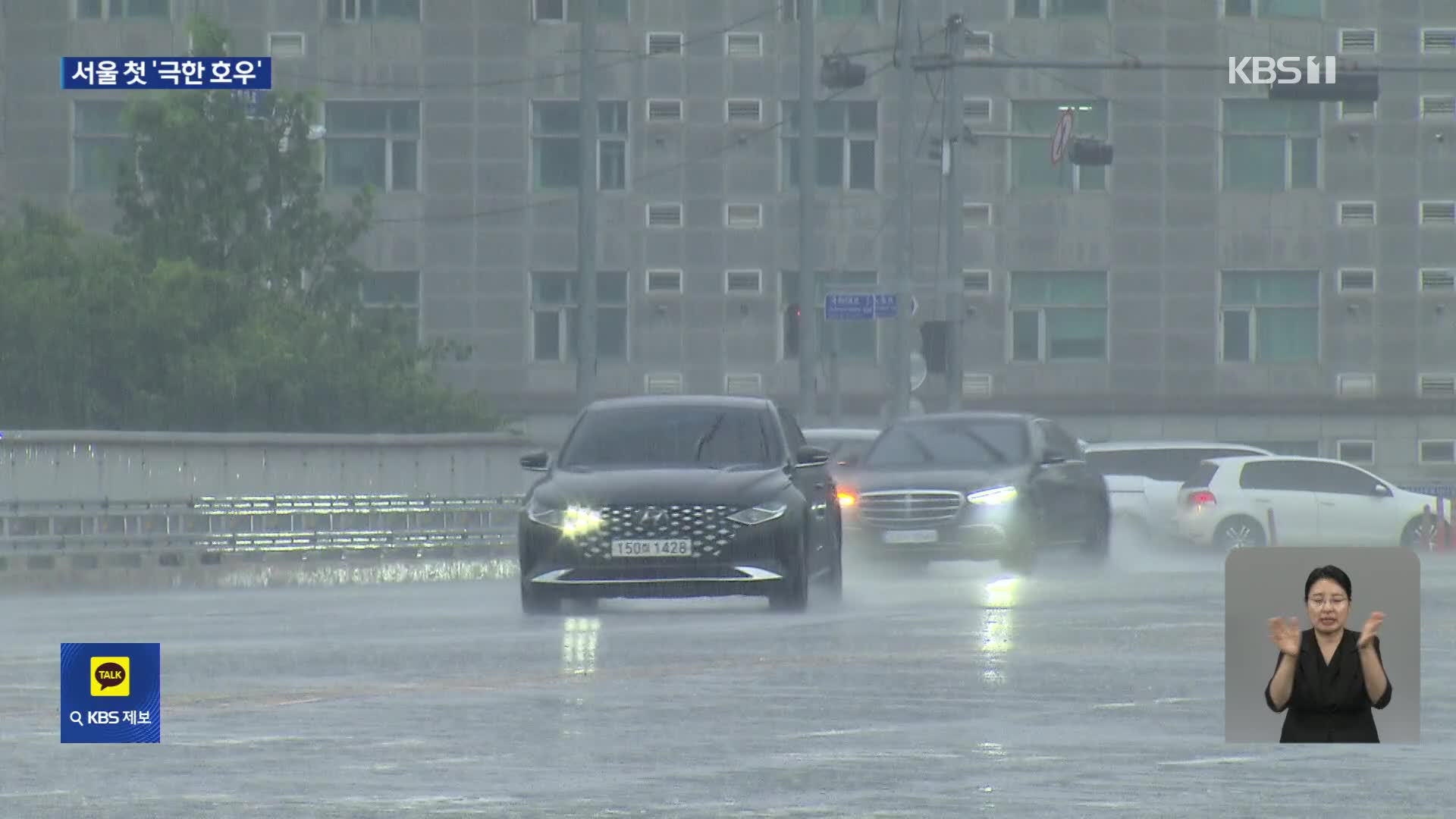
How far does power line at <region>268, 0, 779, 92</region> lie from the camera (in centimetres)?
6334

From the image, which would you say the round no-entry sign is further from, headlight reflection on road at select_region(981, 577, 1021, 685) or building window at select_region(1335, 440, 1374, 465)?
headlight reflection on road at select_region(981, 577, 1021, 685)

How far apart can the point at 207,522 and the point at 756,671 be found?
17411mm

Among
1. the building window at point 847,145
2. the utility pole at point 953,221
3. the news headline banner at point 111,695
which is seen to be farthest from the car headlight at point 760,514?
the building window at point 847,145

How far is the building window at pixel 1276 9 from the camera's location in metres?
63.7

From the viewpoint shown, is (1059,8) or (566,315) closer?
(1059,8)

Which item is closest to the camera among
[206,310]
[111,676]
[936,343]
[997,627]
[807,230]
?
[111,676]

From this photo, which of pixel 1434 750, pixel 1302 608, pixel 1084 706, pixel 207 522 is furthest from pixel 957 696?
pixel 207 522

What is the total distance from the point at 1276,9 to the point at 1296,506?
23.6 meters

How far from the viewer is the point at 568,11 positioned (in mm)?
63750

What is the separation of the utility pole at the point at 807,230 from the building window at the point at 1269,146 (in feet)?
68.4

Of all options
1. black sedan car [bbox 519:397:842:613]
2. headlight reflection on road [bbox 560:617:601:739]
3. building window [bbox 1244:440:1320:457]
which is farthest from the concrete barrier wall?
building window [bbox 1244:440:1320:457]

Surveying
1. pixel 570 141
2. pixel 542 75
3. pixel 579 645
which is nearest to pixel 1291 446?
pixel 570 141

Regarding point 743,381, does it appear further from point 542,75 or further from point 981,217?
point 542,75

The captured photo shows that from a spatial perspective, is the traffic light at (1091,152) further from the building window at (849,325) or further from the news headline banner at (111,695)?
the news headline banner at (111,695)
